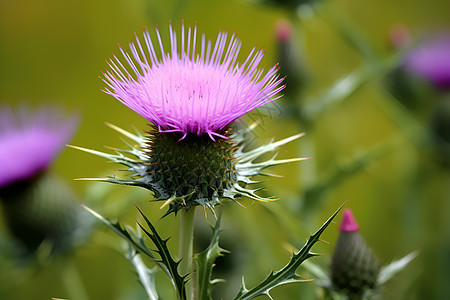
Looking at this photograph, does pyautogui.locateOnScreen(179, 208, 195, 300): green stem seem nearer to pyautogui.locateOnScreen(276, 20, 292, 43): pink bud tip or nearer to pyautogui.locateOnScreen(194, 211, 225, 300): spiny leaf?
pyautogui.locateOnScreen(194, 211, 225, 300): spiny leaf

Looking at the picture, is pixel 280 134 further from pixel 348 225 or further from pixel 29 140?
pixel 348 225

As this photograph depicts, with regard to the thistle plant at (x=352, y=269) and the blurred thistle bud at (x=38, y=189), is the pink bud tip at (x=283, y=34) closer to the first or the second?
the blurred thistle bud at (x=38, y=189)

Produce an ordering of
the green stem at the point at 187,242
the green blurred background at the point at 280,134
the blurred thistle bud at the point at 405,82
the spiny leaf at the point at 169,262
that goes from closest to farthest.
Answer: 1. the spiny leaf at the point at 169,262
2. the green stem at the point at 187,242
3. the green blurred background at the point at 280,134
4. the blurred thistle bud at the point at 405,82

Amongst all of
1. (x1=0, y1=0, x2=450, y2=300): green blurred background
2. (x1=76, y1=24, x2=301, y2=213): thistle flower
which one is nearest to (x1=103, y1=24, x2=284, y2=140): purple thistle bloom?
(x1=76, y1=24, x2=301, y2=213): thistle flower

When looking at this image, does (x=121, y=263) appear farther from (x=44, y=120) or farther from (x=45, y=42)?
(x=45, y=42)

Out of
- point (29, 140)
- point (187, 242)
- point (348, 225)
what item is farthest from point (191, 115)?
point (29, 140)

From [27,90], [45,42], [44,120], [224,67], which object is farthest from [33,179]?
[45,42]

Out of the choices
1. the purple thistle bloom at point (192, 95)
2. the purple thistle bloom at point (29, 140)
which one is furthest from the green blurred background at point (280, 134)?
the purple thistle bloom at point (192, 95)
